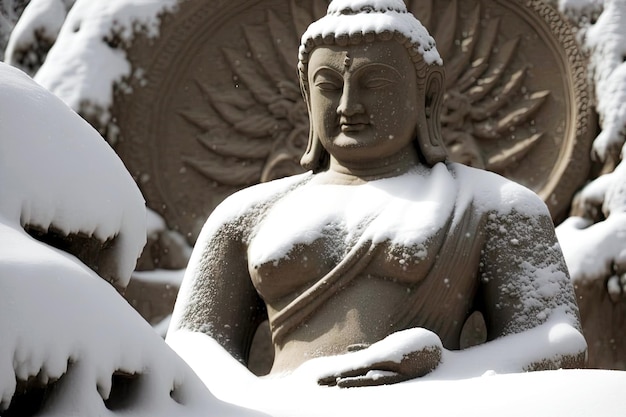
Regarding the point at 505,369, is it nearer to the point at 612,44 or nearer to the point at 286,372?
the point at 286,372

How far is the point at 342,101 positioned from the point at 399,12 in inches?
16.5

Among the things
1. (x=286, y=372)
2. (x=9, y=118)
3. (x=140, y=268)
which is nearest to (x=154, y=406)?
(x=9, y=118)

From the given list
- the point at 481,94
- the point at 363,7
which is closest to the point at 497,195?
the point at 363,7

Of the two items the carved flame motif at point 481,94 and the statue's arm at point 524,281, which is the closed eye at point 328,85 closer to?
the statue's arm at point 524,281

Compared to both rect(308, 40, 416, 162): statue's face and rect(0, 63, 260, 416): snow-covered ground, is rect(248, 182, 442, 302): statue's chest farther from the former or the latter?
rect(0, 63, 260, 416): snow-covered ground

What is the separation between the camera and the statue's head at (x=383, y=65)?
5.58 metres

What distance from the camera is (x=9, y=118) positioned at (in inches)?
126

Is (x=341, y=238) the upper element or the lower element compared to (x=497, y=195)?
lower

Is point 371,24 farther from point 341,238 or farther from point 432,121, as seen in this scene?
point 341,238

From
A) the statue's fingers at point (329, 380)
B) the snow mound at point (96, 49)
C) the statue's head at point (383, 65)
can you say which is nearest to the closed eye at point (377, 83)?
the statue's head at point (383, 65)

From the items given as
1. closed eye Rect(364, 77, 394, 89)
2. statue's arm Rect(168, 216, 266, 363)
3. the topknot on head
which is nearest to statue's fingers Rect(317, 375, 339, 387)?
statue's arm Rect(168, 216, 266, 363)

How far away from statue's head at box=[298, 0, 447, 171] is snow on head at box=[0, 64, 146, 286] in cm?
231

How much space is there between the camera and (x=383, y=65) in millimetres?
5586

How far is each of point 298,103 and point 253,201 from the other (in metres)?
2.21
